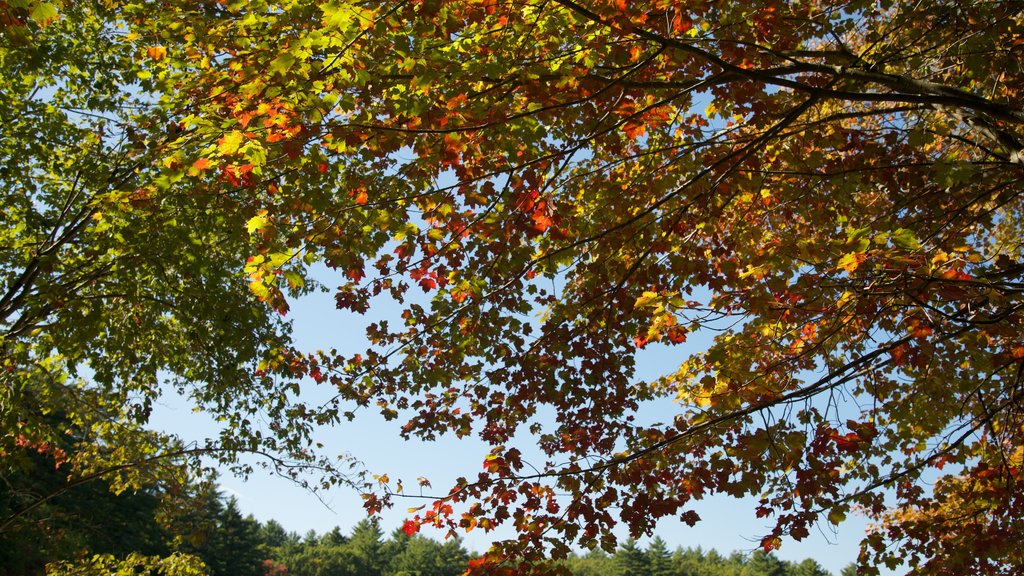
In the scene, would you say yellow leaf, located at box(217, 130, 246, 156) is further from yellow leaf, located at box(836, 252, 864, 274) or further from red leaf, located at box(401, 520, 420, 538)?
yellow leaf, located at box(836, 252, 864, 274)

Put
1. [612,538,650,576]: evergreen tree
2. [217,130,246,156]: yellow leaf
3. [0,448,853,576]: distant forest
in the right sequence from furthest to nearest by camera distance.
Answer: [612,538,650,576]: evergreen tree < [0,448,853,576]: distant forest < [217,130,246,156]: yellow leaf

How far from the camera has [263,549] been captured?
5566 cm

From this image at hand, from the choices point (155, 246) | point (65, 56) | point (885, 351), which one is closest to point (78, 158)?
point (65, 56)

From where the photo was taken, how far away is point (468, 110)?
4270mm

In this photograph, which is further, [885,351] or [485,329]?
[485,329]

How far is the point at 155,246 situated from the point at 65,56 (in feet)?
9.50

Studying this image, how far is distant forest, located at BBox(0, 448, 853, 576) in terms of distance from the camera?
2352 cm

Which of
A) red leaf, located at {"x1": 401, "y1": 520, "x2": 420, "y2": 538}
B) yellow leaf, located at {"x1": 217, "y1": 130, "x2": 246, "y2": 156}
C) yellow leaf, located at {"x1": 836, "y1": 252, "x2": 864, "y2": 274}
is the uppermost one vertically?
yellow leaf, located at {"x1": 217, "y1": 130, "x2": 246, "y2": 156}

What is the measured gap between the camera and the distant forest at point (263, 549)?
23516 millimetres

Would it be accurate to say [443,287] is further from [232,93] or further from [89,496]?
[89,496]

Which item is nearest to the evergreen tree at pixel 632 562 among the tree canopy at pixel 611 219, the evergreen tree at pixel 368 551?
the evergreen tree at pixel 368 551

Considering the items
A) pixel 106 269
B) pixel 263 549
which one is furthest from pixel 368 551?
pixel 106 269

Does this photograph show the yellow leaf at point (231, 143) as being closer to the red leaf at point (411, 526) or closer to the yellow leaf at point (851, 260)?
the red leaf at point (411, 526)

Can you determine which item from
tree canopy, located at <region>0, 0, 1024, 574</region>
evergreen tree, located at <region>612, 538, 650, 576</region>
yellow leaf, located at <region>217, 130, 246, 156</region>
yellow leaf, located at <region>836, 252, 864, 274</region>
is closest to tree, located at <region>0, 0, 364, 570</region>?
tree canopy, located at <region>0, 0, 1024, 574</region>
